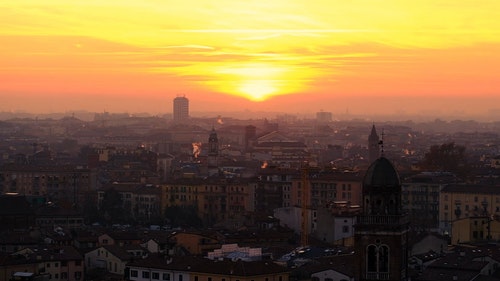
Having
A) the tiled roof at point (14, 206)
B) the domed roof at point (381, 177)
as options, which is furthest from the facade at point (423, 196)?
the domed roof at point (381, 177)

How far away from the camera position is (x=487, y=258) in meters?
41.6

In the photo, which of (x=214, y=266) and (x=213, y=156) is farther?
(x=213, y=156)

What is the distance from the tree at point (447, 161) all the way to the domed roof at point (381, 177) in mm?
62390

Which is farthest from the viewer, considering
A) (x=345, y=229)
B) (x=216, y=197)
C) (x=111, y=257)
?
(x=216, y=197)

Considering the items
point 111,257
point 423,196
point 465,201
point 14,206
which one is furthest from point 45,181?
point 111,257

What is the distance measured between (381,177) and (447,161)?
68279 mm

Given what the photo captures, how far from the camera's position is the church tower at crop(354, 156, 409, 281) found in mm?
29016

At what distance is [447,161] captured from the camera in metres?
96.6

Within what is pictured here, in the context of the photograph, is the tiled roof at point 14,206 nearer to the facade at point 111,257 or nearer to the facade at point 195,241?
the facade at point 195,241

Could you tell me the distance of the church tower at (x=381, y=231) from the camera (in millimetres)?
29016

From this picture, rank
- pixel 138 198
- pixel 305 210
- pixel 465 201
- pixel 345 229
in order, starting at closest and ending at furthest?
pixel 345 229 < pixel 305 210 < pixel 465 201 < pixel 138 198

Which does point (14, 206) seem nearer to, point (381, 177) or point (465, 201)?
point (465, 201)

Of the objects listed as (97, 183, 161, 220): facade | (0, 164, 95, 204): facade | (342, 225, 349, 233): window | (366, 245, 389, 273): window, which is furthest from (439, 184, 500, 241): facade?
(366, 245, 389, 273): window

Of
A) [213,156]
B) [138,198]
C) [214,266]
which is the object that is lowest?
[138,198]
